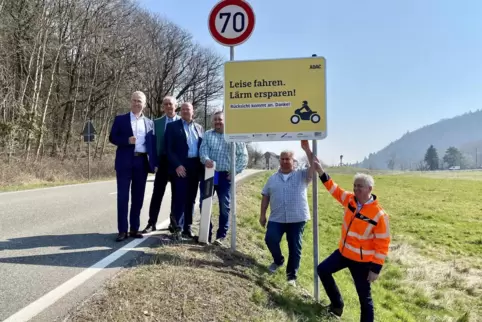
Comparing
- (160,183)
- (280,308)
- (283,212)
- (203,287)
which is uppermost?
(160,183)

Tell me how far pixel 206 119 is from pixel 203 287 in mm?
42649

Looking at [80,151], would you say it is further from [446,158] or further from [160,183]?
[446,158]

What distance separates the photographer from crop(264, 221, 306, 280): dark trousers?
5.15m

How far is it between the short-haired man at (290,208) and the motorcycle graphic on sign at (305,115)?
760 mm

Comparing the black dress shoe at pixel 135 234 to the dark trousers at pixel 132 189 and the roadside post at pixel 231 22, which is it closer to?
the dark trousers at pixel 132 189

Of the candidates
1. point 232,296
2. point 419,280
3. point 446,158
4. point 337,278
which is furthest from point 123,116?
point 446,158

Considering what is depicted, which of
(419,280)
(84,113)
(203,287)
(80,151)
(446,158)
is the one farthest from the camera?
(446,158)

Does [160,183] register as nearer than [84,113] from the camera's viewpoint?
Yes

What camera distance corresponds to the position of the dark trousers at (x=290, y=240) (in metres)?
5.15

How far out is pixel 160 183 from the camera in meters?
5.89

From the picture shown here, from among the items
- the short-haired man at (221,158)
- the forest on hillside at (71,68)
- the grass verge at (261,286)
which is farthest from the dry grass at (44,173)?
the short-haired man at (221,158)

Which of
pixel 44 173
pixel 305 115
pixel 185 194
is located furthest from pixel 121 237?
pixel 44 173

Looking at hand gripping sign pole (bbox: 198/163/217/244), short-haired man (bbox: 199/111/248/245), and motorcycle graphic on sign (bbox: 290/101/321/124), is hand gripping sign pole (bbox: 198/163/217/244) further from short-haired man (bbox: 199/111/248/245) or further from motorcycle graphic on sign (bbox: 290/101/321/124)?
motorcycle graphic on sign (bbox: 290/101/321/124)

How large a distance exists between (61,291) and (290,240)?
9.35 ft
